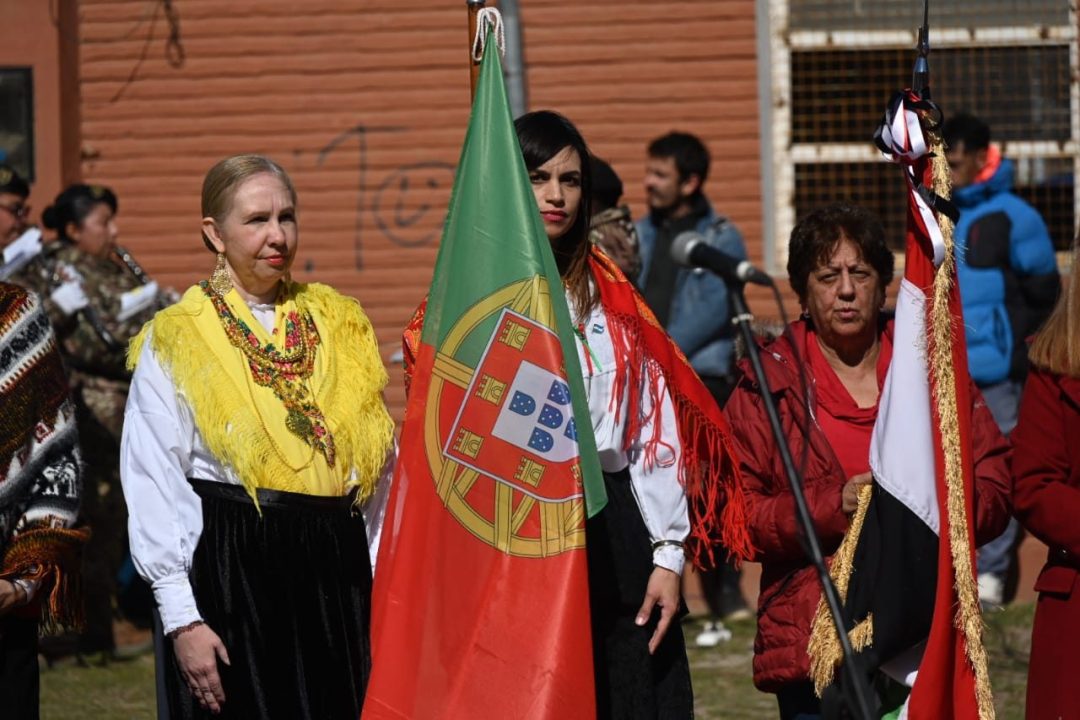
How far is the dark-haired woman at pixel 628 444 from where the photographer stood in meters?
3.95

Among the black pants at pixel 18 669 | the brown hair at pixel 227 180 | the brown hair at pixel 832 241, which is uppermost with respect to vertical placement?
the brown hair at pixel 227 180

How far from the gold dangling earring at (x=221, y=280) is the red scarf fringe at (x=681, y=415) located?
92 centimetres

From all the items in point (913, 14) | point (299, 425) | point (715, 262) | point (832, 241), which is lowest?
point (299, 425)

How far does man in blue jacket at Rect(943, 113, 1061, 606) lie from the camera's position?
779 cm

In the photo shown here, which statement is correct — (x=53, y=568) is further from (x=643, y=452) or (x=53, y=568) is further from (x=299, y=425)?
(x=643, y=452)

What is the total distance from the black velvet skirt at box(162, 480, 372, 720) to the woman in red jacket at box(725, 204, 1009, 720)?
1.08 m

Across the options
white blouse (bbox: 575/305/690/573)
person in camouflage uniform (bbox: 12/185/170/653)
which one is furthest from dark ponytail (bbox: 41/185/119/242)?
white blouse (bbox: 575/305/690/573)

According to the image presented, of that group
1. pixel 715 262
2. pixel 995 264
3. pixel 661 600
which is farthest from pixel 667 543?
pixel 995 264

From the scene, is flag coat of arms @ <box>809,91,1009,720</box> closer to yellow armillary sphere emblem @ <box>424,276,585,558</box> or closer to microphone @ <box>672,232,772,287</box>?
microphone @ <box>672,232,772,287</box>

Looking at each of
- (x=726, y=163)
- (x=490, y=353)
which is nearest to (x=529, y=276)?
(x=490, y=353)

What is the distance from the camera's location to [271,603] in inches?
159

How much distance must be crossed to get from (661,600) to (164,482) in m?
1.21

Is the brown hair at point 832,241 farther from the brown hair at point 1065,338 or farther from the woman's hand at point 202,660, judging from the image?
the woman's hand at point 202,660

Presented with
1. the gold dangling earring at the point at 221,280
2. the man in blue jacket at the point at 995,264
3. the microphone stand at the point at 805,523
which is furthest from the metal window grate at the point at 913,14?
the microphone stand at the point at 805,523
